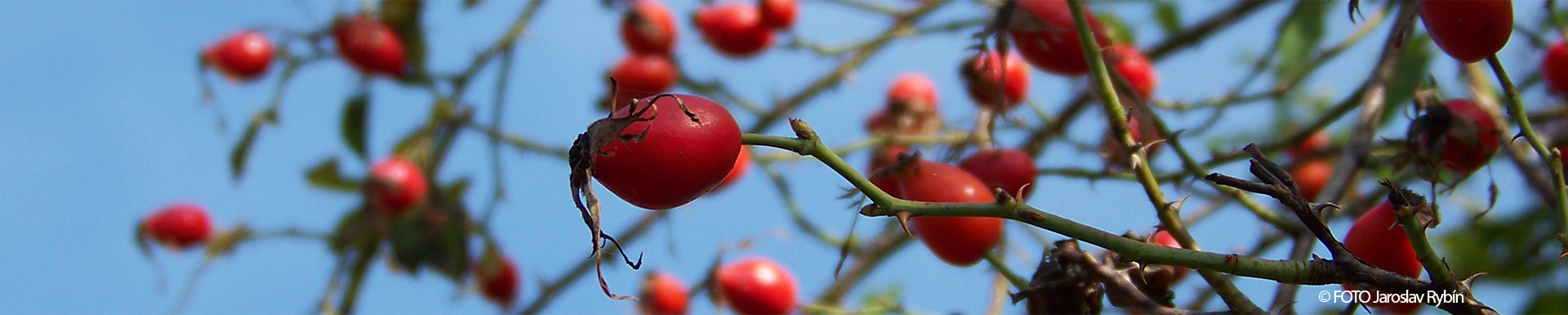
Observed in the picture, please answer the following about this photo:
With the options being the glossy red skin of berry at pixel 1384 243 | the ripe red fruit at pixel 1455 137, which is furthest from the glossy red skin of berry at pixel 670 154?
the ripe red fruit at pixel 1455 137

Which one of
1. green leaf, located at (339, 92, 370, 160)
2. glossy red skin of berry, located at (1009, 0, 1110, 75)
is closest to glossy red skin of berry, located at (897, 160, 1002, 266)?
glossy red skin of berry, located at (1009, 0, 1110, 75)

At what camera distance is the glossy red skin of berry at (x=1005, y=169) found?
3.82 ft

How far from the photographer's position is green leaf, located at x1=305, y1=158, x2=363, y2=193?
3033 mm

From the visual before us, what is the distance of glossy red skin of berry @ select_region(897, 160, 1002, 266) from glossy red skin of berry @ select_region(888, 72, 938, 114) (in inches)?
63.5

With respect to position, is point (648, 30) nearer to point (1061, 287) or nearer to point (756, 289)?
point (756, 289)

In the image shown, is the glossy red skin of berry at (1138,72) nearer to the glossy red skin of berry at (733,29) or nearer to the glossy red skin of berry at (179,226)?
the glossy red skin of berry at (733,29)

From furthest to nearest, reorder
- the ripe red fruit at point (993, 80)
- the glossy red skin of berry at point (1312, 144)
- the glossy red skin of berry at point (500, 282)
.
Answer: the glossy red skin of berry at point (500, 282) → the glossy red skin of berry at point (1312, 144) → the ripe red fruit at point (993, 80)

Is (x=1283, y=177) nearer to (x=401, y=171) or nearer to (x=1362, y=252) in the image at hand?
(x=1362, y=252)

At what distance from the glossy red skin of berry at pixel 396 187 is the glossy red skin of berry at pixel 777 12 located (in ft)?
3.07

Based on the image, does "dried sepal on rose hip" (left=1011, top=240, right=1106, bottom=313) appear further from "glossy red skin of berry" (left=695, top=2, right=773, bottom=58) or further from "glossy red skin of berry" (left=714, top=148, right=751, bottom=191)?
"glossy red skin of berry" (left=695, top=2, right=773, bottom=58)

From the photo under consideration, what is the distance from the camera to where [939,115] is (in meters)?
2.69

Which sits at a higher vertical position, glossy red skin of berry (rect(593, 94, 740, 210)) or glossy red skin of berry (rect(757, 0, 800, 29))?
glossy red skin of berry (rect(757, 0, 800, 29))

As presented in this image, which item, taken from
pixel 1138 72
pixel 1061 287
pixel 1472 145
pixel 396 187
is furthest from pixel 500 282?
pixel 1472 145

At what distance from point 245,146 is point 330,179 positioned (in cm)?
24
